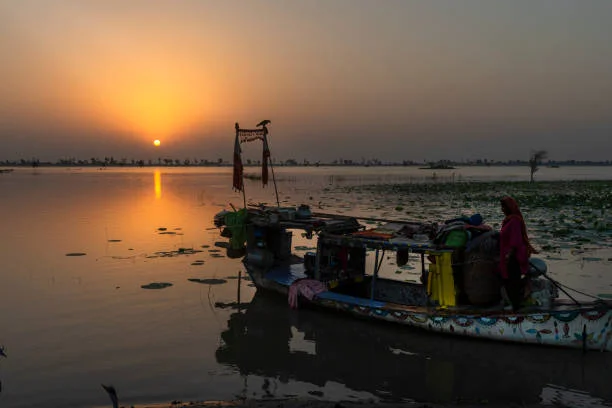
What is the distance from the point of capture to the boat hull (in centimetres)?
627

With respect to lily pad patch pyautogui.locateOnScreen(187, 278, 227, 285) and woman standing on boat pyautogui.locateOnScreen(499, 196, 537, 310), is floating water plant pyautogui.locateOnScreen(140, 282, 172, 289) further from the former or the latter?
woman standing on boat pyautogui.locateOnScreen(499, 196, 537, 310)

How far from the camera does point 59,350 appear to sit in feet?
22.7

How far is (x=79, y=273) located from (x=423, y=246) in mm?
8756

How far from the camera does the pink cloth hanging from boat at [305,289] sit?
8484 millimetres

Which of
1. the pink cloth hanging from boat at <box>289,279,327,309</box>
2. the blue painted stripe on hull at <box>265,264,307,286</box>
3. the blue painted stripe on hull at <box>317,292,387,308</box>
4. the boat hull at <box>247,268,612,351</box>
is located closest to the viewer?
the boat hull at <box>247,268,612,351</box>

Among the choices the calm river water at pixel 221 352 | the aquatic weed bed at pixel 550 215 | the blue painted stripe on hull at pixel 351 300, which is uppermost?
the aquatic weed bed at pixel 550 215

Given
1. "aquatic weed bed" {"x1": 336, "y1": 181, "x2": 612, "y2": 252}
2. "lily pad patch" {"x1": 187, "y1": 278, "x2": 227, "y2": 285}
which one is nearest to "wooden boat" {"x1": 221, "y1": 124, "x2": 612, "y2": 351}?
"lily pad patch" {"x1": 187, "y1": 278, "x2": 227, "y2": 285}

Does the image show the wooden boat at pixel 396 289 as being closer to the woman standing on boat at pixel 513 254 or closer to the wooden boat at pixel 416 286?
the wooden boat at pixel 416 286

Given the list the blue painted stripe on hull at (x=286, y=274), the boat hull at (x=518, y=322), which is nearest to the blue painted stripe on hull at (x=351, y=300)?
the boat hull at (x=518, y=322)

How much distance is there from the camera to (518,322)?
6648 mm

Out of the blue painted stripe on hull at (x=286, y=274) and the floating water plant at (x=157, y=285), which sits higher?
the blue painted stripe on hull at (x=286, y=274)

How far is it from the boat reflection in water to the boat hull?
0.20 meters

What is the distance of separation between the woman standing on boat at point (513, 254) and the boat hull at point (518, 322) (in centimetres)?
32

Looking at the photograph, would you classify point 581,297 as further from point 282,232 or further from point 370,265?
point 282,232
